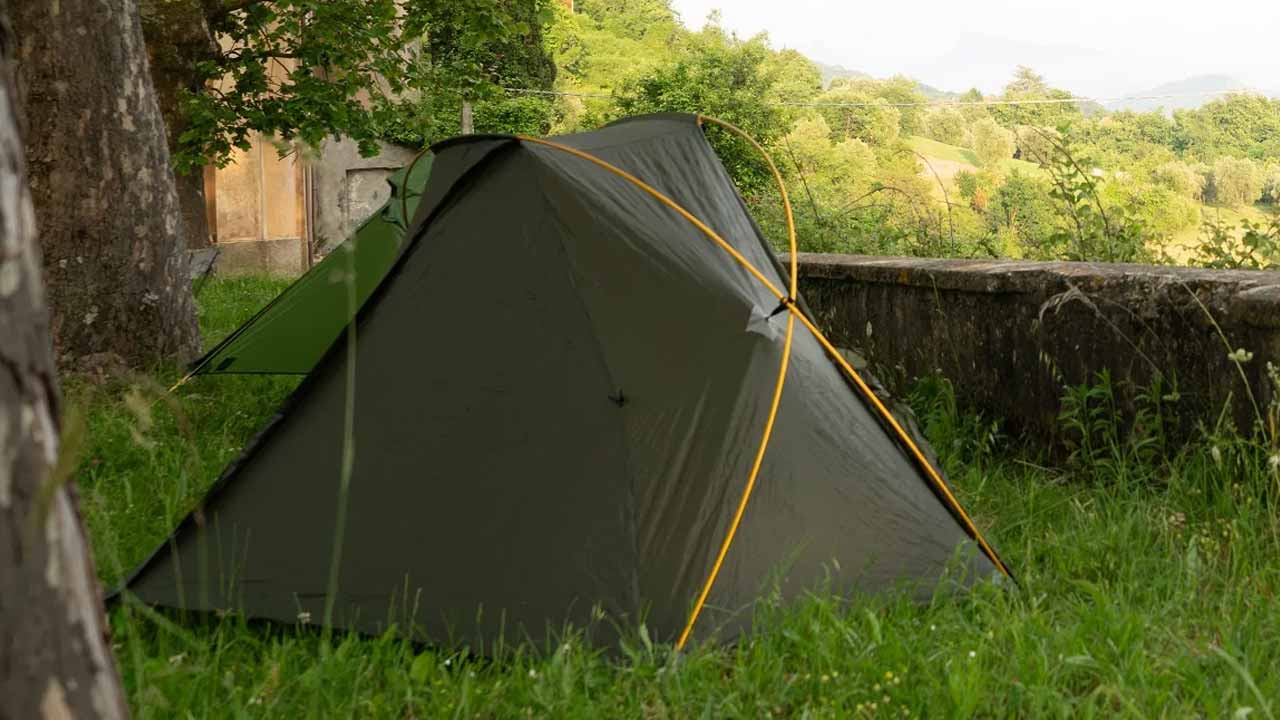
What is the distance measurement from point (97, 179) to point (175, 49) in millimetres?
5368

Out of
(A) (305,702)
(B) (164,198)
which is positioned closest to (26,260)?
(A) (305,702)

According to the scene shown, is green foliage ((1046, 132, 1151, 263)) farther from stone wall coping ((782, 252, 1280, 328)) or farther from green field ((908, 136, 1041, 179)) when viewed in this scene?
green field ((908, 136, 1041, 179))

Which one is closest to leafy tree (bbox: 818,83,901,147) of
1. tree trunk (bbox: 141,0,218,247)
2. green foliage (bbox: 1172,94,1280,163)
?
green foliage (bbox: 1172,94,1280,163)

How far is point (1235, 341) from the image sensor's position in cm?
396

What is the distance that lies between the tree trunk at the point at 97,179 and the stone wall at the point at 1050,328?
3.17 m

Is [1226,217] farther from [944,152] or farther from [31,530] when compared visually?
[944,152]

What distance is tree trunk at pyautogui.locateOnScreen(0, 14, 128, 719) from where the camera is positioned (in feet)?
3.96

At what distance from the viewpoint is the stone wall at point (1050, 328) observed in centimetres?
399

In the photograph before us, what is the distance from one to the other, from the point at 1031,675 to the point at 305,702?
1.48 metres

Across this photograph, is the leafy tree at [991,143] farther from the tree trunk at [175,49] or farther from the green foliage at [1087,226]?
the green foliage at [1087,226]

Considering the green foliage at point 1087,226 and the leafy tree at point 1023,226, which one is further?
the leafy tree at point 1023,226

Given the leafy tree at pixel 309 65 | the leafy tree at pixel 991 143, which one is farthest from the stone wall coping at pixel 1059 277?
the leafy tree at pixel 991 143

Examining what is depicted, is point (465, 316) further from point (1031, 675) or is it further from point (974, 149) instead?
point (974, 149)

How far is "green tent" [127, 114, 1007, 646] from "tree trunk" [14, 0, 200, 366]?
9.95ft
